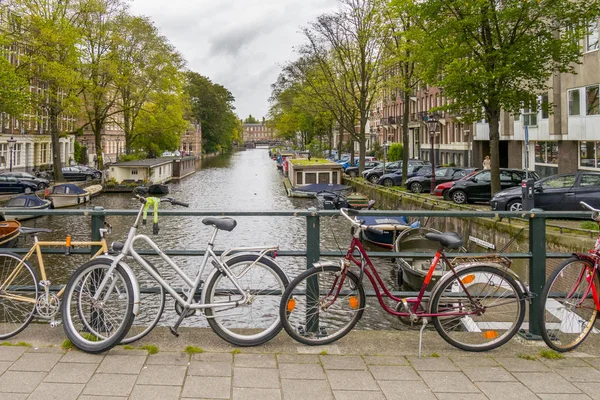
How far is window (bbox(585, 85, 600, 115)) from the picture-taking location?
28.9 metres

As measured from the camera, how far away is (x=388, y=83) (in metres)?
37.6

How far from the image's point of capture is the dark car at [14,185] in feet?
123

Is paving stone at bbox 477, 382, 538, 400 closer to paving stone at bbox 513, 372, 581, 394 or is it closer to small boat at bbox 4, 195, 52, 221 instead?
paving stone at bbox 513, 372, 581, 394

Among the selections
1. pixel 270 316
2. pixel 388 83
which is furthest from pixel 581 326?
pixel 388 83

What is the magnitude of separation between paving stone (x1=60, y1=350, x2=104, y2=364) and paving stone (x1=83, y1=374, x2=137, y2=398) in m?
0.31

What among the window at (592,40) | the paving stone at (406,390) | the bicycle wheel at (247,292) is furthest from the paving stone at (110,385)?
the window at (592,40)

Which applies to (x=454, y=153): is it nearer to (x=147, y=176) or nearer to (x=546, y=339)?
(x=147, y=176)

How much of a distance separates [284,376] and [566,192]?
16.4 meters

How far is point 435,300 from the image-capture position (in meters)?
4.77

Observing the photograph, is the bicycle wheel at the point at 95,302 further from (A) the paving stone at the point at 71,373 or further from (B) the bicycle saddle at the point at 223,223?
(B) the bicycle saddle at the point at 223,223

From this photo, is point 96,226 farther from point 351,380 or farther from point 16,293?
point 351,380

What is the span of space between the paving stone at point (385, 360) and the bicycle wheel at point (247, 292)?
799mm

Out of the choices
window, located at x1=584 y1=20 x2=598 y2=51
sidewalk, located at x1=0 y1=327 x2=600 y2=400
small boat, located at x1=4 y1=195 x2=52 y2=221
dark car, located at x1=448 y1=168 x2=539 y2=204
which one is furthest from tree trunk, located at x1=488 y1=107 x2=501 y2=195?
small boat, located at x1=4 y1=195 x2=52 y2=221

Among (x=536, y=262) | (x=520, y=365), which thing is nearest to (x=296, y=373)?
(x=520, y=365)
